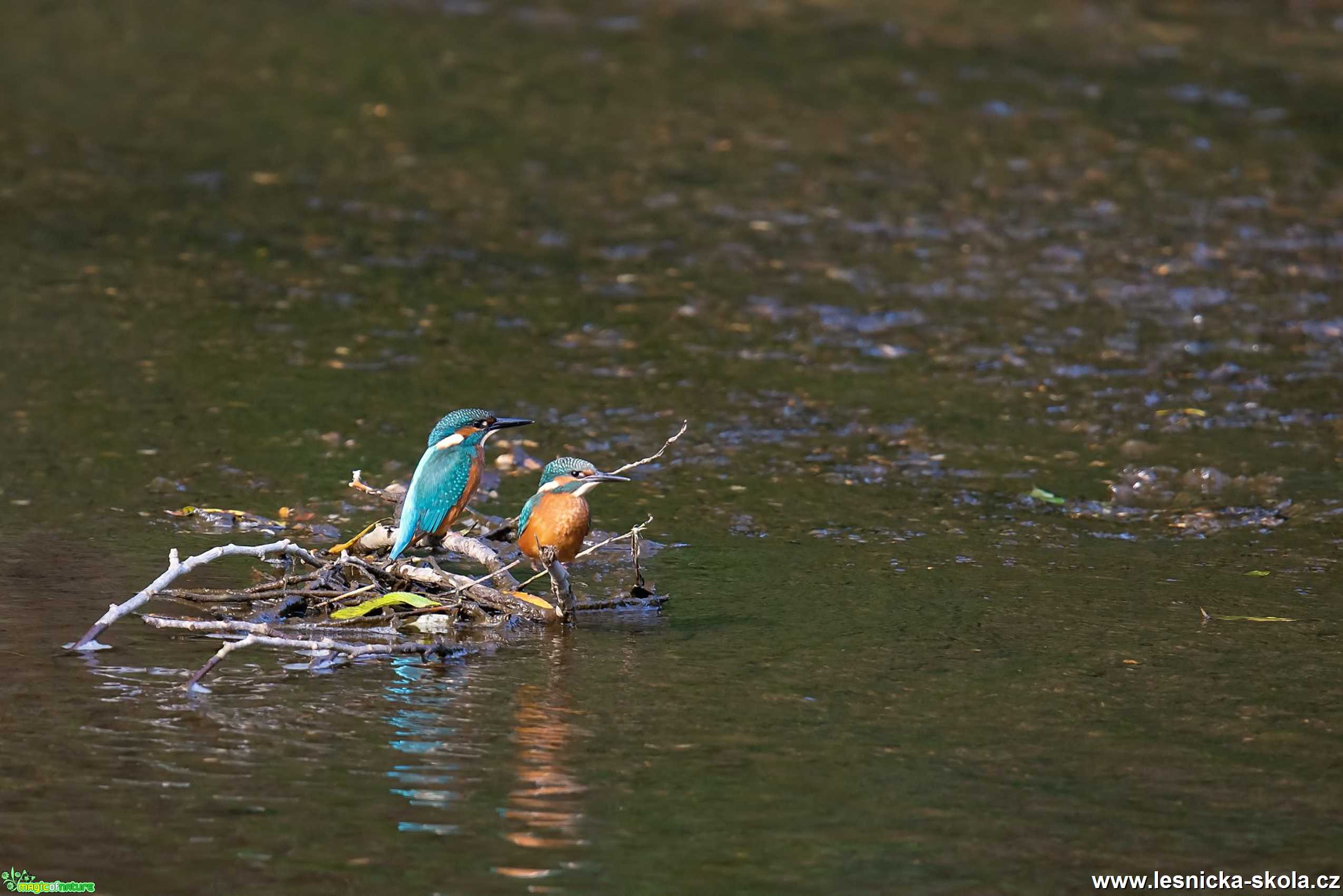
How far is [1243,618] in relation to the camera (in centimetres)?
693

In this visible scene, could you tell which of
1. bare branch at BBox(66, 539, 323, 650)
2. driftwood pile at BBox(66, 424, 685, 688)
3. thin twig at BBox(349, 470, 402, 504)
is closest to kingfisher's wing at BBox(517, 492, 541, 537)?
driftwood pile at BBox(66, 424, 685, 688)

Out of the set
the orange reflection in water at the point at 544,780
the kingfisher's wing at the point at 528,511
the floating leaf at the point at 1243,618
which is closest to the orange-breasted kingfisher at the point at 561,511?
the kingfisher's wing at the point at 528,511

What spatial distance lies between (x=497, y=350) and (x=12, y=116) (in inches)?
239

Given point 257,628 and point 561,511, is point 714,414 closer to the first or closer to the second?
point 561,511

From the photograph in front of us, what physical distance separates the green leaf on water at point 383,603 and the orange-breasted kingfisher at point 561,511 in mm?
436

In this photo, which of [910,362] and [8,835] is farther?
[910,362]

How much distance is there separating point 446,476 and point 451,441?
250 millimetres

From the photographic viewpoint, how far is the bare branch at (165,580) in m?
5.96

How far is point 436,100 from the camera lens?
1516 centimetres

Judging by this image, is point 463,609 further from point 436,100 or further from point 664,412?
point 436,100

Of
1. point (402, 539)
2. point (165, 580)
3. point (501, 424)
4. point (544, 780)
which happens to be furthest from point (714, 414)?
point (544, 780)

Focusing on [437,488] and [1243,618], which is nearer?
[437,488]

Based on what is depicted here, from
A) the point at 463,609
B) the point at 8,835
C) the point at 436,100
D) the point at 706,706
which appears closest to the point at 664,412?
the point at 463,609

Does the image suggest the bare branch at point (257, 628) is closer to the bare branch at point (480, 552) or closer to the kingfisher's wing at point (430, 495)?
the kingfisher's wing at point (430, 495)
